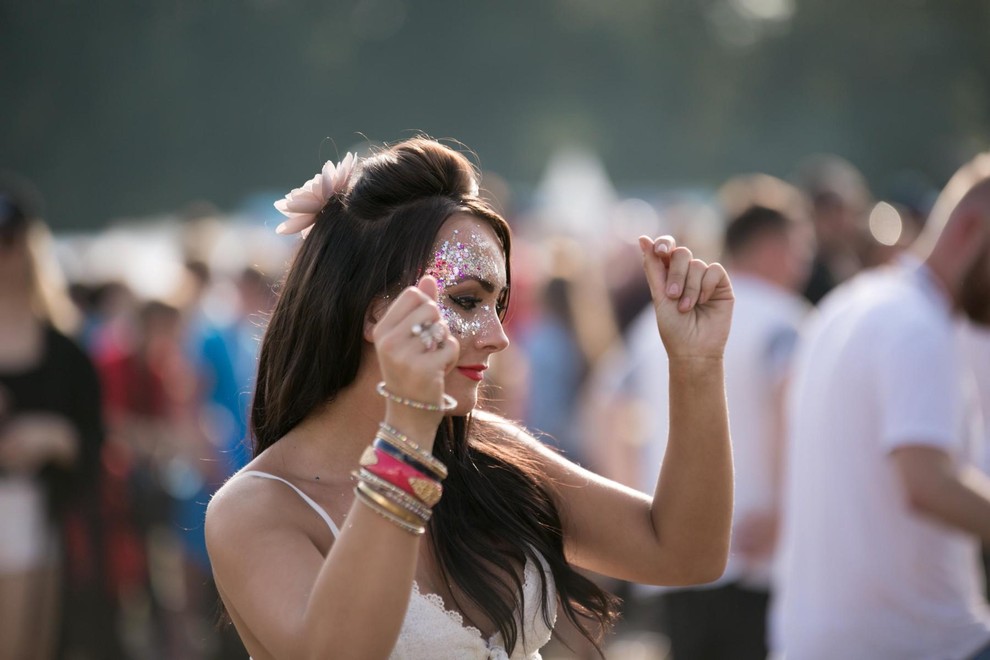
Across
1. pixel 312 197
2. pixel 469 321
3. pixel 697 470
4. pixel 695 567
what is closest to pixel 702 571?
pixel 695 567

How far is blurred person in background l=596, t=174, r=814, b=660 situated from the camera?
5059mm

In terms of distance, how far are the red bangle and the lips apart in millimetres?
395

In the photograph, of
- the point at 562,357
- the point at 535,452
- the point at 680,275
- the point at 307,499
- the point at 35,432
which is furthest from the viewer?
the point at 562,357

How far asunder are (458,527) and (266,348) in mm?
543

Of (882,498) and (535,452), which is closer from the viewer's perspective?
(535,452)

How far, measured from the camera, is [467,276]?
2416mm

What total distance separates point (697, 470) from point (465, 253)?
638 millimetres

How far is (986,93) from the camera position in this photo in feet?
83.8

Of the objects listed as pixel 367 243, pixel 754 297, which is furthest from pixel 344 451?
pixel 754 297

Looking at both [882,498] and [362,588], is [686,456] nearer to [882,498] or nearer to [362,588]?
[362,588]

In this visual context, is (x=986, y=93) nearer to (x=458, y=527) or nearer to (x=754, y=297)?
(x=754, y=297)

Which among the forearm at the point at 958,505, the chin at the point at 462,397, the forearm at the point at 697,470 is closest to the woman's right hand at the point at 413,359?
the chin at the point at 462,397

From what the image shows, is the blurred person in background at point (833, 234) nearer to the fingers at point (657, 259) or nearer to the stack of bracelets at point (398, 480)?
the fingers at point (657, 259)

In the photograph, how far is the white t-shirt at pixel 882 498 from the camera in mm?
3473
